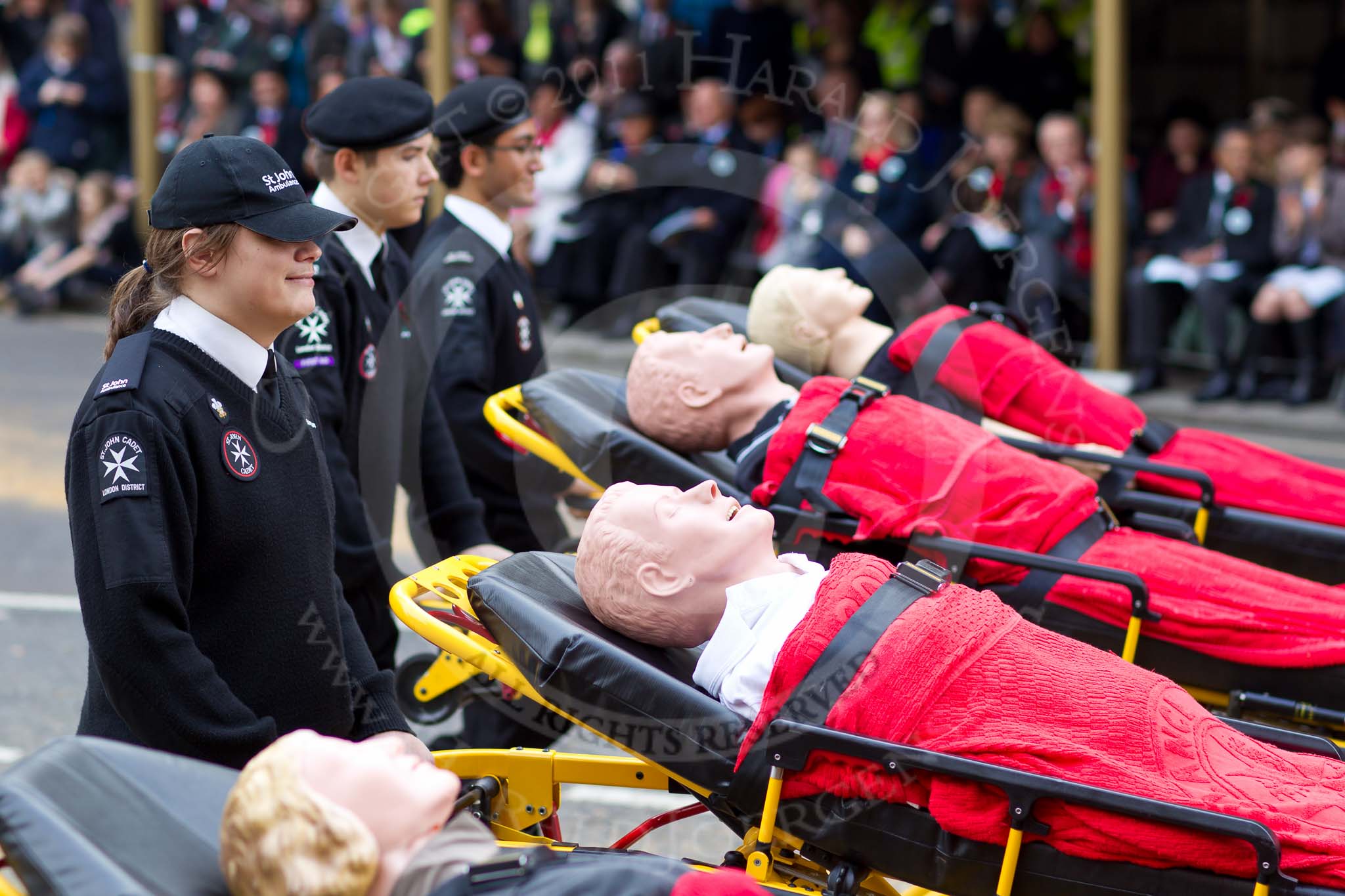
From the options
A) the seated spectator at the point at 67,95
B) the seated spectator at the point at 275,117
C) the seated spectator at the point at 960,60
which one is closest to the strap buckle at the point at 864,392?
the seated spectator at the point at 960,60

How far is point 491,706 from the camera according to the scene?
4.03m

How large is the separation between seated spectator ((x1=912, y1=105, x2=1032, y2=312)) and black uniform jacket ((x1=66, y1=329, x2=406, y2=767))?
6970mm

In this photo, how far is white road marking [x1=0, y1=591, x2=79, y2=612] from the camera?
5.92 metres

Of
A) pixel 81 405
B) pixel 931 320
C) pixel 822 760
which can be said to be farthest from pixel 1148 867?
pixel 931 320

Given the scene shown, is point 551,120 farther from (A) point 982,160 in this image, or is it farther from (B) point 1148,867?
(B) point 1148,867

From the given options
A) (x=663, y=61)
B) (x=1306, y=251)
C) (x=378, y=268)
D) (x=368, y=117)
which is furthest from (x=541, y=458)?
(x=663, y=61)

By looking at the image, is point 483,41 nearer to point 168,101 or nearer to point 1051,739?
point 168,101

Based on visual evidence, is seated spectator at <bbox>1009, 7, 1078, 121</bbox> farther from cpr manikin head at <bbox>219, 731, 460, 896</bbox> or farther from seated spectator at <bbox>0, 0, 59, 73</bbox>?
seated spectator at <bbox>0, 0, 59, 73</bbox>

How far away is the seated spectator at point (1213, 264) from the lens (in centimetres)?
870

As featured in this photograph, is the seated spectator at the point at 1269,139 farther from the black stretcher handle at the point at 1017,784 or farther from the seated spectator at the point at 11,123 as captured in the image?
the seated spectator at the point at 11,123

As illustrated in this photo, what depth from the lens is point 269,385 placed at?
264 centimetres

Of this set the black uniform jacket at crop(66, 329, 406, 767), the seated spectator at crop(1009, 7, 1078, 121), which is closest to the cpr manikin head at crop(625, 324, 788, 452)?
the black uniform jacket at crop(66, 329, 406, 767)

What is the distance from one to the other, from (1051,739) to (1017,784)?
0.53 ft

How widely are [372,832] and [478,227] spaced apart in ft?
9.23
